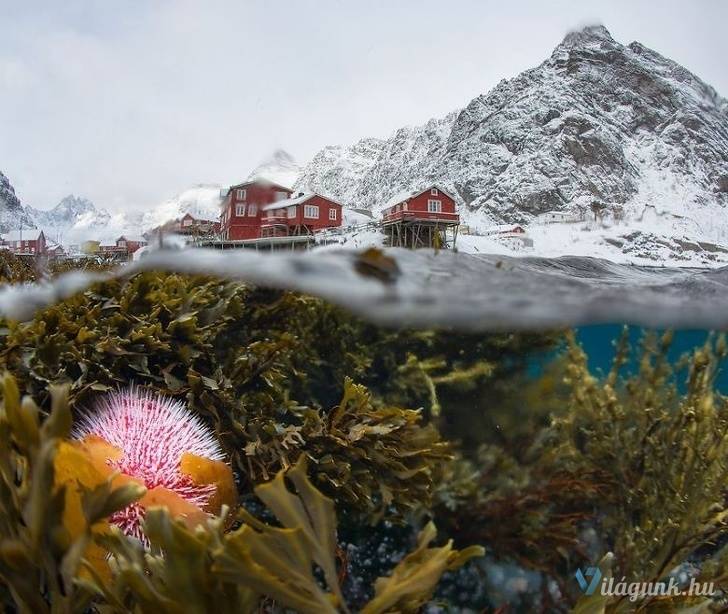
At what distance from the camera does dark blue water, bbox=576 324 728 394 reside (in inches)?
73.6

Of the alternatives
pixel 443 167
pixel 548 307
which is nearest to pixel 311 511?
pixel 548 307

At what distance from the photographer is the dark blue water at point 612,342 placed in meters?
1.87

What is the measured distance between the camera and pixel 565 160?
343 cm

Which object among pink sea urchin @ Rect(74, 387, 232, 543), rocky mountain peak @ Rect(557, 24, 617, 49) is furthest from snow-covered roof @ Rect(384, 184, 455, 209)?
rocky mountain peak @ Rect(557, 24, 617, 49)

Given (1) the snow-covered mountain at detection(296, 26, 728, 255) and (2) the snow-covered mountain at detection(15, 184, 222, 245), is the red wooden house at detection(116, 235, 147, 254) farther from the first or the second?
(1) the snow-covered mountain at detection(296, 26, 728, 255)

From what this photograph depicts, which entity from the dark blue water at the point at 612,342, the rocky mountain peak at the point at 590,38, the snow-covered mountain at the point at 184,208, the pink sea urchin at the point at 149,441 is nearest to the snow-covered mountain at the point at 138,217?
the snow-covered mountain at the point at 184,208

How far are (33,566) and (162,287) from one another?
559mm

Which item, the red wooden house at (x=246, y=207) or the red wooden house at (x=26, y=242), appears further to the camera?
the red wooden house at (x=26, y=242)

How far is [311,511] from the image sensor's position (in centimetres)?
59

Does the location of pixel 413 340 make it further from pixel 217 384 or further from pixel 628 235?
pixel 628 235

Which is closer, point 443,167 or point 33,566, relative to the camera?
point 33,566

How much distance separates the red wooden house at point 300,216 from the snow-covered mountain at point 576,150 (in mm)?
318

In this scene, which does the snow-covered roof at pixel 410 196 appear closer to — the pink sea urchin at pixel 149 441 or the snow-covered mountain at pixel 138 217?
the snow-covered mountain at pixel 138 217

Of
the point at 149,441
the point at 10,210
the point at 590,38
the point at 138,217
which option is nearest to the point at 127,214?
the point at 138,217
